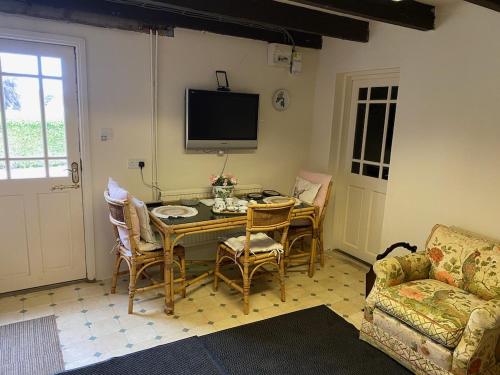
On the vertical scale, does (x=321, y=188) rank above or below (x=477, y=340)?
above

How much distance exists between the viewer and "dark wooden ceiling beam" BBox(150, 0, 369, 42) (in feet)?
9.02

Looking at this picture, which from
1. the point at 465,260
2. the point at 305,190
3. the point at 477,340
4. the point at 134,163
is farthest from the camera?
the point at 305,190

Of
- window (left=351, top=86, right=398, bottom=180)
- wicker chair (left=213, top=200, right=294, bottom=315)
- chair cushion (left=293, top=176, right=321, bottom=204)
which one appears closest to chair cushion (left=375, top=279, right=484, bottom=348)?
wicker chair (left=213, top=200, right=294, bottom=315)

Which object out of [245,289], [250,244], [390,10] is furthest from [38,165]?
[390,10]

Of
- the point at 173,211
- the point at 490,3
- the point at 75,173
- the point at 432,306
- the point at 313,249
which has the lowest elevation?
the point at 313,249

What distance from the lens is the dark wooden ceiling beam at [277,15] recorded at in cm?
275

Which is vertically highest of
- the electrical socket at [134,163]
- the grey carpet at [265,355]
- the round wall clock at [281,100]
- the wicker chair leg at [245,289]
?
the round wall clock at [281,100]

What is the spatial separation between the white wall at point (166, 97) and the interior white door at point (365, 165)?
0.66 m

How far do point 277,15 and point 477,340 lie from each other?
2637 mm

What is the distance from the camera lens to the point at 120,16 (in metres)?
3.09

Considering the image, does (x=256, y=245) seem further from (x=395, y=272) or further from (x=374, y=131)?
(x=374, y=131)

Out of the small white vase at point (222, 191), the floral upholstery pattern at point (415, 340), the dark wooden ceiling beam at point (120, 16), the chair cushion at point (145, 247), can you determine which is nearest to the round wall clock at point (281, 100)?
the dark wooden ceiling beam at point (120, 16)

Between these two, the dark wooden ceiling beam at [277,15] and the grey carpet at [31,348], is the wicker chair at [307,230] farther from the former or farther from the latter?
the grey carpet at [31,348]

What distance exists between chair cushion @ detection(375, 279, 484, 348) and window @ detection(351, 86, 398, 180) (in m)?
1.51
